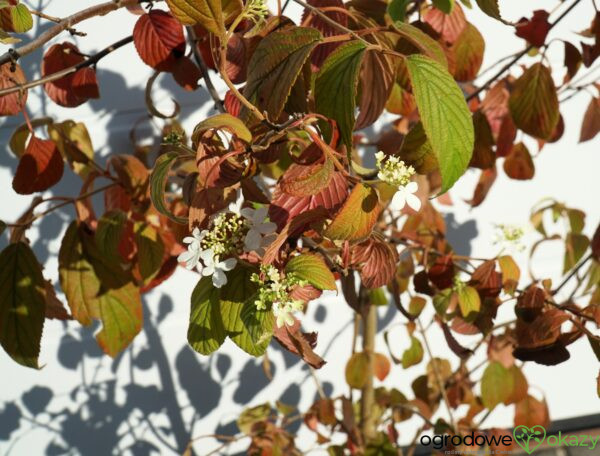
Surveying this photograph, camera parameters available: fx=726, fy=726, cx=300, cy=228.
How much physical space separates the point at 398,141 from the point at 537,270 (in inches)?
32.8

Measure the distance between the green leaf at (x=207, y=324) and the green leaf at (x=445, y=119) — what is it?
216mm

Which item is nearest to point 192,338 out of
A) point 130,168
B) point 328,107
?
point 328,107

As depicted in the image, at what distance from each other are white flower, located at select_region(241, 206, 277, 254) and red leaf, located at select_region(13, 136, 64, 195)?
1.23 ft

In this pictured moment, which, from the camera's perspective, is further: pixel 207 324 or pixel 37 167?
pixel 37 167

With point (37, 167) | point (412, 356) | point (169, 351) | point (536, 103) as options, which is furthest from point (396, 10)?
point (169, 351)

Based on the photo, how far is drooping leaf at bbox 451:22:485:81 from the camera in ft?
3.11

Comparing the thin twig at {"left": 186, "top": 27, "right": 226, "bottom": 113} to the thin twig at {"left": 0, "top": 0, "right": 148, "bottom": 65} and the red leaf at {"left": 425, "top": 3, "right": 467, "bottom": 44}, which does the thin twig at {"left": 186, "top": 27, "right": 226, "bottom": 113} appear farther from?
the red leaf at {"left": 425, "top": 3, "right": 467, "bottom": 44}

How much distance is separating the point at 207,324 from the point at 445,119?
0.26 metres

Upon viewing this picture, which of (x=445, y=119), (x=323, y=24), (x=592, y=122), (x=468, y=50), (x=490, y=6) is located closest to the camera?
(x=445, y=119)

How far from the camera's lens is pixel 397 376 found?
1.54 metres

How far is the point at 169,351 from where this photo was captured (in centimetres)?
141

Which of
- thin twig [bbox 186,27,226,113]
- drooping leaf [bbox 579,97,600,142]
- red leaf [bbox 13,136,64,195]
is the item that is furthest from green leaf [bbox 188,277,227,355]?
drooping leaf [bbox 579,97,600,142]

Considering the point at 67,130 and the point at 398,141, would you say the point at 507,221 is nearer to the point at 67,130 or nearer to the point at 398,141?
the point at 398,141

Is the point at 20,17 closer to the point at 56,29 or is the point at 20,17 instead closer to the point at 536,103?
the point at 56,29
